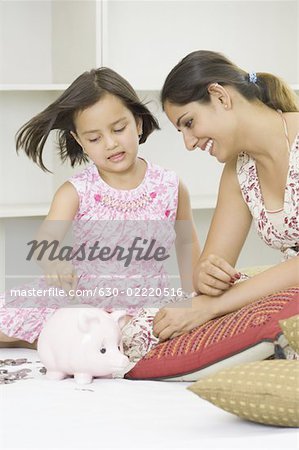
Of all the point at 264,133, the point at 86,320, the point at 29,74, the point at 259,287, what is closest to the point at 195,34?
the point at 29,74

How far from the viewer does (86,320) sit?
1.88 m

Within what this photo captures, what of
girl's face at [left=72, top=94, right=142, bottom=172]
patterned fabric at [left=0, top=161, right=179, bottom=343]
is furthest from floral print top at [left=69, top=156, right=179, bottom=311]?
girl's face at [left=72, top=94, right=142, bottom=172]

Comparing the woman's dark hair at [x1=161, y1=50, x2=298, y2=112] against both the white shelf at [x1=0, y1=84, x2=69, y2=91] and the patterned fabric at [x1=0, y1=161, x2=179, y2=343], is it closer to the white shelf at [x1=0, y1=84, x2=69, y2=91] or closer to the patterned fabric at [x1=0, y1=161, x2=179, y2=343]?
the patterned fabric at [x1=0, y1=161, x2=179, y2=343]

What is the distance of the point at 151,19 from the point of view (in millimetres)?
3525

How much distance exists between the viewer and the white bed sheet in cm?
135

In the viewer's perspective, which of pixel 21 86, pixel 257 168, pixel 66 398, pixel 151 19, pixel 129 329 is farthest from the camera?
pixel 151 19

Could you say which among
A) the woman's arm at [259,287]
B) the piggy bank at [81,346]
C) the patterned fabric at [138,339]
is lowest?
the patterned fabric at [138,339]

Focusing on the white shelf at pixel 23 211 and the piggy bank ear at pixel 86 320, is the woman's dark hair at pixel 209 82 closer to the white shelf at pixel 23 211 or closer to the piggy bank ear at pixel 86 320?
the piggy bank ear at pixel 86 320

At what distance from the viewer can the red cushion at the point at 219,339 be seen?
5.76ft

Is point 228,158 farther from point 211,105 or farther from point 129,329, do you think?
point 129,329

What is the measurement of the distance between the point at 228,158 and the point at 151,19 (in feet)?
4.95

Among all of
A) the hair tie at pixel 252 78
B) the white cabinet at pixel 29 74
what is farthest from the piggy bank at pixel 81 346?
the white cabinet at pixel 29 74

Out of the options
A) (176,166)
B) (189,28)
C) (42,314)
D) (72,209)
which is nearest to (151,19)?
(189,28)

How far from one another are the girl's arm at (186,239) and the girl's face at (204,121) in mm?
441
